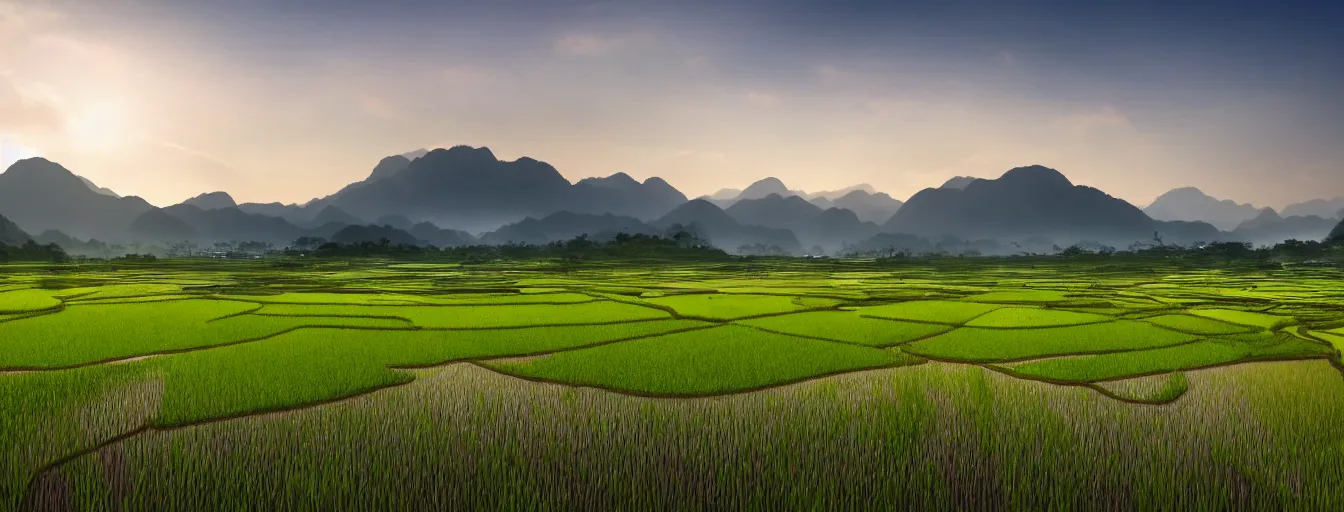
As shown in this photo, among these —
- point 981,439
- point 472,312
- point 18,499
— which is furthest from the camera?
point 472,312

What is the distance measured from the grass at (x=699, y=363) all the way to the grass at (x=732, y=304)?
4.26m

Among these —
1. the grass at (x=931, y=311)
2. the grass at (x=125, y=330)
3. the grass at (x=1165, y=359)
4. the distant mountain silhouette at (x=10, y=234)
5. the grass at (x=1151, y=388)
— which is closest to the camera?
the grass at (x=1151, y=388)

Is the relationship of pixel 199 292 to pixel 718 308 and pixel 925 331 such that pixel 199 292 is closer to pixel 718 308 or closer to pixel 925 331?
pixel 718 308

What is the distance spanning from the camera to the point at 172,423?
650cm

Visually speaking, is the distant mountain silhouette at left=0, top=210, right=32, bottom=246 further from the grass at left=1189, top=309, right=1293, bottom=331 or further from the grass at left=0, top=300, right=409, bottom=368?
the grass at left=1189, top=309, right=1293, bottom=331

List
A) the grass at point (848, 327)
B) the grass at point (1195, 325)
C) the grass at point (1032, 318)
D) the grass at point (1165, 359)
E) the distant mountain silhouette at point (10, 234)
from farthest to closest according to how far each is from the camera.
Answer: the distant mountain silhouette at point (10, 234) < the grass at point (1032, 318) < the grass at point (1195, 325) < the grass at point (848, 327) < the grass at point (1165, 359)

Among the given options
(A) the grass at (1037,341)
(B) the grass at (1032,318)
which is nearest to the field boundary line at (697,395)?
(A) the grass at (1037,341)

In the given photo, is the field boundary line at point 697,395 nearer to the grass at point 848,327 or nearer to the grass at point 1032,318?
the grass at point 848,327

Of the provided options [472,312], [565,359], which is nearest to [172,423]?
[565,359]

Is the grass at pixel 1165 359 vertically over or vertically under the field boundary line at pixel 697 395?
over

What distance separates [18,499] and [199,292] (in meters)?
22.6

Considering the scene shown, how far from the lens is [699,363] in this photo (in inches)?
382

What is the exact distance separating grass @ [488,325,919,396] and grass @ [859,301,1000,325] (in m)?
4.99

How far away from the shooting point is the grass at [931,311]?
51.2ft
